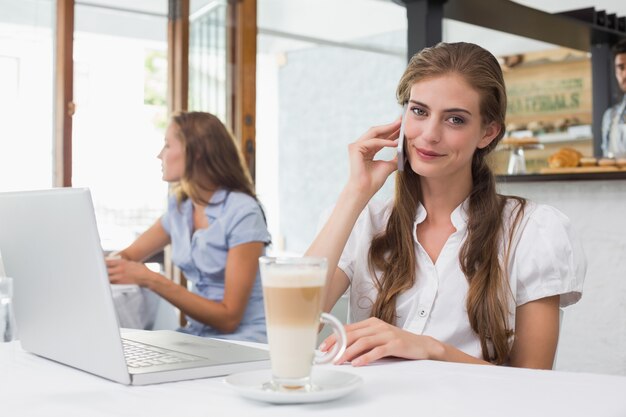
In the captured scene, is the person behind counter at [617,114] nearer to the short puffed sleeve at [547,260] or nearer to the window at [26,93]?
the short puffed sleeve at [547,260]

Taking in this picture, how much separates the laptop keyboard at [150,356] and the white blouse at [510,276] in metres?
0.65

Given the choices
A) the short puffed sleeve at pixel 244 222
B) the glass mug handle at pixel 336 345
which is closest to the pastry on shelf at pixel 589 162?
the short puffed sleeve at pixel 244 222

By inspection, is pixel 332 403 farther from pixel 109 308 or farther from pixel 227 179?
pixel 227 179

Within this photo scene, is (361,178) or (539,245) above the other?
(361,178)

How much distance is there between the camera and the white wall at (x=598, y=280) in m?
3.11

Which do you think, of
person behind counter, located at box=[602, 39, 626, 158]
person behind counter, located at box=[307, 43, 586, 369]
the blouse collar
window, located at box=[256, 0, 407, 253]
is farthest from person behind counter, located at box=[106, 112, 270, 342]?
window, located at box=[256, 0, 407, 253]

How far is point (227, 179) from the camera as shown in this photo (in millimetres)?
2902

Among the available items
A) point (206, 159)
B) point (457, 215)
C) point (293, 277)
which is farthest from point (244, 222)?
point (293, 277)

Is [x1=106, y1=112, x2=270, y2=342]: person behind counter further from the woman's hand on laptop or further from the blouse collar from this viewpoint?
the blouse collar

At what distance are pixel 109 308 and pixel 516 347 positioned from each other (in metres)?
0.98

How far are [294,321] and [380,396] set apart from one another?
14cm

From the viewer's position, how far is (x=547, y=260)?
1.68 meters

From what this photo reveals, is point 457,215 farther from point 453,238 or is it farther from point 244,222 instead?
point 244,222

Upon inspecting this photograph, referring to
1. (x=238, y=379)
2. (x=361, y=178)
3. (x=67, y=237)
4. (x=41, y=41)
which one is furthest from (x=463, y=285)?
(x=41, y=41)
